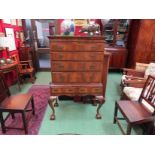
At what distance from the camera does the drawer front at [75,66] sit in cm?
214

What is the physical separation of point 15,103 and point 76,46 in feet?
4.03

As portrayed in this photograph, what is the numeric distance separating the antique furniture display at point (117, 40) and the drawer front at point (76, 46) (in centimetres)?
275

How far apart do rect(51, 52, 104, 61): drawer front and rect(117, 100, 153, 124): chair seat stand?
79 cm

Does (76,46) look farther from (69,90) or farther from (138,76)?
(138,76)

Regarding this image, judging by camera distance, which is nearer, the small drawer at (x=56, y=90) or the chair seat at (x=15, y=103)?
the chair seat at (x=15, y=103)

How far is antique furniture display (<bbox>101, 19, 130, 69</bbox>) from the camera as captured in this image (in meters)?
4.67

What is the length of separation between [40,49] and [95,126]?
3630 mm

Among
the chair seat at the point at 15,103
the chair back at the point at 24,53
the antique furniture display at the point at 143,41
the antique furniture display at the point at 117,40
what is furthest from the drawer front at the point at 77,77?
the antique furniture display at the point at 117,40

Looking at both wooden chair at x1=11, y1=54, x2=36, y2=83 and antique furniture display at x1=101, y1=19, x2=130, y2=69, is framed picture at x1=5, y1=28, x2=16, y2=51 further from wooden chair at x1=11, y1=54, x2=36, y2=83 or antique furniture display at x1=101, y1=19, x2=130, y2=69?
antique furniture display at x1=101, y1=19, x2=130, y2=69

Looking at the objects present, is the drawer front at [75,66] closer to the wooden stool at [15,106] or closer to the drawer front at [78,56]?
the drawer front at [78,56]

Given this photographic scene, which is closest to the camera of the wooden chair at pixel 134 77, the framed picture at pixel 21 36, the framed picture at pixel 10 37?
the wooden chair at pixel 134 77
